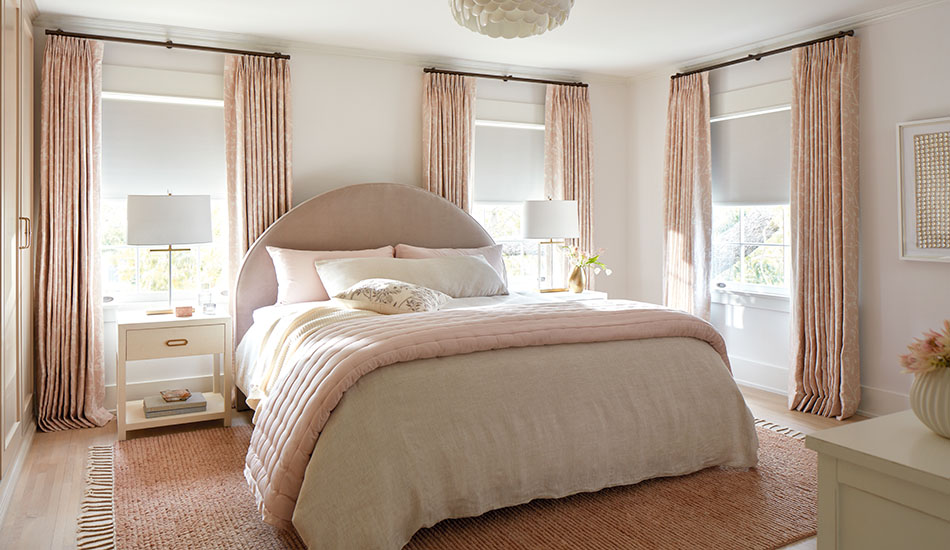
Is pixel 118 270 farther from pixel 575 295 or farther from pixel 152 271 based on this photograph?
pixel 575 295

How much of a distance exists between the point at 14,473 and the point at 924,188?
4904 mm

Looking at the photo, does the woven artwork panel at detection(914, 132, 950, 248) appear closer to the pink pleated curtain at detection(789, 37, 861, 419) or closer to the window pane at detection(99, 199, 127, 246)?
the pink pleated curtain at detection(789, 37, 861, 419)

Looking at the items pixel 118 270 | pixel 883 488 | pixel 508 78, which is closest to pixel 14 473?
pixel 118 270

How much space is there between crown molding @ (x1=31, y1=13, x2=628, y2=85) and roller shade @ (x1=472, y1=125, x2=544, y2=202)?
478 mm

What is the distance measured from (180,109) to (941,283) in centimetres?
469

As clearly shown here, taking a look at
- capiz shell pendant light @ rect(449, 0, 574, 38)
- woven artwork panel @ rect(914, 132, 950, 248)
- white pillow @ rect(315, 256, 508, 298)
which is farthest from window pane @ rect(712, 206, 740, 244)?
capiz shell pendant light @ rect(449, 0, 574, 38)

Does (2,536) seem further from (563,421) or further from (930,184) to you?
(930,184)

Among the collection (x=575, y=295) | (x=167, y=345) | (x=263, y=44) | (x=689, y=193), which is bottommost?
(x=167, y=345)

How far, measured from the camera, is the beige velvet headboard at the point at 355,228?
441 cm

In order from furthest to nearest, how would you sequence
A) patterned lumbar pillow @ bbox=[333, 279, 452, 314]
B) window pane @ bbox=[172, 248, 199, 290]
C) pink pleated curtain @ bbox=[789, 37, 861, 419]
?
1. window pane @ bbox=[172, 248, 199, 290]
2. pink pleated curtain @ bbox=[789, 37, 861, 419]
3. patterned lumbar pillow @ bbox=[333, 279, 452, 314]

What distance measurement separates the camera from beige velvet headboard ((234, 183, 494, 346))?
14.5 ft

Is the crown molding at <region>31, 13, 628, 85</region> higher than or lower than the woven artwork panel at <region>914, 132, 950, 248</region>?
higher

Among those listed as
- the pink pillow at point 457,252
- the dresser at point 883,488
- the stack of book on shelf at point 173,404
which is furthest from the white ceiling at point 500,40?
the dresser at point 883,488

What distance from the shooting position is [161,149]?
4.41 m
